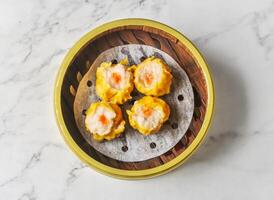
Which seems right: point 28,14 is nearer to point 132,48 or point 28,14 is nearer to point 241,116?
point 132,48

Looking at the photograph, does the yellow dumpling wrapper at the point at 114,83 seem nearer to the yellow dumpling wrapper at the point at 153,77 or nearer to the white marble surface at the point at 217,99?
the yellow dumpling wrapper at the point at 153,77

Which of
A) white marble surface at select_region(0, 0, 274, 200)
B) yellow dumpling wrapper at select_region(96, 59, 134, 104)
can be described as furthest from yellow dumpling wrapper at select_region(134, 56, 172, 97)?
white marble surface at select_region(0, 0, 274, 200)

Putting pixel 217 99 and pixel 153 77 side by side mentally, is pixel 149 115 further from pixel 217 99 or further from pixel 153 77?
pixel 217 99

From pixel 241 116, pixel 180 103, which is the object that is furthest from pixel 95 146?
pixel 241 116

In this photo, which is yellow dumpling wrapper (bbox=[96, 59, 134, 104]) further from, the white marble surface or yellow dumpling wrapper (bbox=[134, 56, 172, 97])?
the white marble surface

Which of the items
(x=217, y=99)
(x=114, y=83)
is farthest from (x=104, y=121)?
(x=217, y=99)
